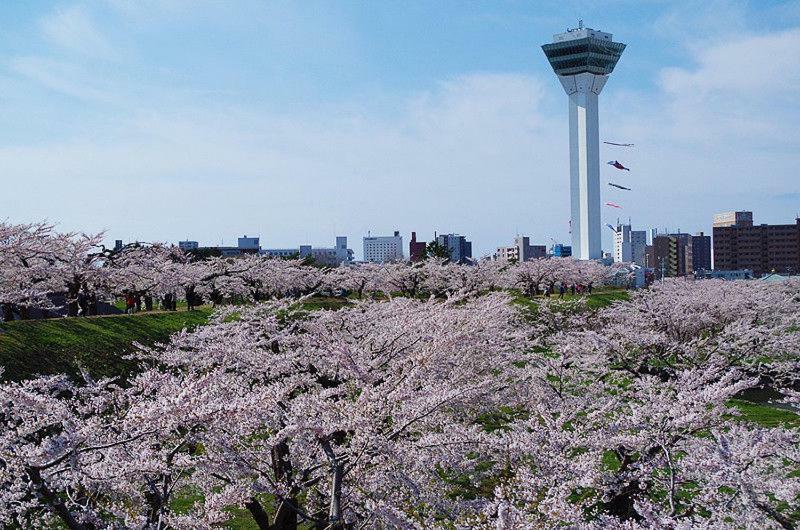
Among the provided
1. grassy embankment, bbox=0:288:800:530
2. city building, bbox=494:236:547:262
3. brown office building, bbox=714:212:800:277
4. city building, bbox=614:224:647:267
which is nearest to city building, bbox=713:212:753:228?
brown office building, bbox=714:212:800:277

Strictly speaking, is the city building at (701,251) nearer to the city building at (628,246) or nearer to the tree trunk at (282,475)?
the city building at (628,246)

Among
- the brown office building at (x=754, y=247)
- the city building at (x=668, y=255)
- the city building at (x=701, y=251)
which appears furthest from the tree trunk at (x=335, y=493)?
the city building at (x=701, y=251)

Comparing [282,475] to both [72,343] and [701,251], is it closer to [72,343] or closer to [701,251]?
[72,343]

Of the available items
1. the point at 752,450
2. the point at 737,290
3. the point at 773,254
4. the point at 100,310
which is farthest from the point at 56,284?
the point at 773,254

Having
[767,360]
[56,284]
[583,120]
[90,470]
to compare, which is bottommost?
[767,360]

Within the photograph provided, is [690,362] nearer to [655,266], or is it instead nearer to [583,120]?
[583,120]
